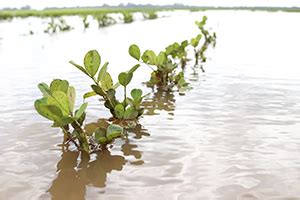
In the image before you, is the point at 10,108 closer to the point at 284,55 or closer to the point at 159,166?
the point at 159,166

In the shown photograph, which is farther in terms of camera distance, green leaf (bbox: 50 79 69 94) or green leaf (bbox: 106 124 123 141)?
green leaf (bbox: 50 79 69 94)

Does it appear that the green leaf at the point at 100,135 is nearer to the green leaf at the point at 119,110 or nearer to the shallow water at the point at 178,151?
the shallow water at the point at 178,151

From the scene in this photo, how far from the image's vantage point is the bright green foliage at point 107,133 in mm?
2791

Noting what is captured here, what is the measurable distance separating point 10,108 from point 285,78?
155 inches

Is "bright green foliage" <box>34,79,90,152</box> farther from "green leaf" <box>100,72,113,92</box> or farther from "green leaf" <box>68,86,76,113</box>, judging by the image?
"green leaf" <box>100,72,113,92</box>

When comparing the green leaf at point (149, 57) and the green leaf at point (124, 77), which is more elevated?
the green leaf at point (149, 57)

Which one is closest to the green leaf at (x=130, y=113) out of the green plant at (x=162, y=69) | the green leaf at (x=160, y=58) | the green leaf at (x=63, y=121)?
the green leaf at (x=63, y=121)

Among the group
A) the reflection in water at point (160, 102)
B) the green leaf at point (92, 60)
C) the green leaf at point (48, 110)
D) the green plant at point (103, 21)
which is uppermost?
the green plant at point (103, 21)

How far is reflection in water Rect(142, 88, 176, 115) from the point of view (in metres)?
4.16

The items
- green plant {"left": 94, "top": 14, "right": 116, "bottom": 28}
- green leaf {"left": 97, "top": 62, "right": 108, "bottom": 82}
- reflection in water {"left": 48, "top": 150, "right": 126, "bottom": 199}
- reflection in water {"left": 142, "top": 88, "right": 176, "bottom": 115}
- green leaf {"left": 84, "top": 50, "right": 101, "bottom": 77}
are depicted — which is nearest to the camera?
reflection in water {"left": 48, "top": 150, "right": 126, "bottom": 199}

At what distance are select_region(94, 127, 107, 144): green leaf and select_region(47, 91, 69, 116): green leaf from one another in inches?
10.1

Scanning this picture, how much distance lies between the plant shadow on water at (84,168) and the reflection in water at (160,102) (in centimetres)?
105

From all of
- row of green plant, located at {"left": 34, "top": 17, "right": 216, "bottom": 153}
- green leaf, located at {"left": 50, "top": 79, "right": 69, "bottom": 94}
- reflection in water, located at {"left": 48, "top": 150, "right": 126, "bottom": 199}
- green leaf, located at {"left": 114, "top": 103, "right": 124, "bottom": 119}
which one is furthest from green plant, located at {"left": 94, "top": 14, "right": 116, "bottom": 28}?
reflection in water, located at {"left": 48, "top": 150, "right": 126, "bottom": 199}

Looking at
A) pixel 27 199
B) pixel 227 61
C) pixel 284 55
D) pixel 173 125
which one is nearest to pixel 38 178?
pixel 27 199
